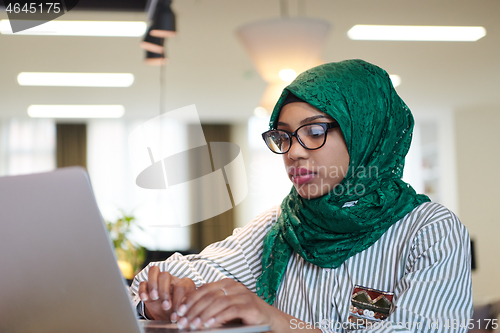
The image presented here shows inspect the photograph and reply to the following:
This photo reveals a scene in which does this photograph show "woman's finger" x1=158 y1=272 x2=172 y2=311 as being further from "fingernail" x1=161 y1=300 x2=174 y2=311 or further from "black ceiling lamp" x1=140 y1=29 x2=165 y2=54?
"black ceiling lamp" x1=140 y1=29 x2=165 y2=54

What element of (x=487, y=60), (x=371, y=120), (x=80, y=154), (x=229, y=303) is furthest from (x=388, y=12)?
(x=80, y=154)

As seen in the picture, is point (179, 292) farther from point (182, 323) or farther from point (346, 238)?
point (346, 238)

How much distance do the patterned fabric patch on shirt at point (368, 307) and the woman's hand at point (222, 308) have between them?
0.27 meters

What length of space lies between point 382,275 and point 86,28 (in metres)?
3.57

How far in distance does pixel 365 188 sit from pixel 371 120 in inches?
6.5

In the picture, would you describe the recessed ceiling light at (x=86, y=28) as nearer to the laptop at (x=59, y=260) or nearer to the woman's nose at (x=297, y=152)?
the woman's nose at (x=297, y=152)

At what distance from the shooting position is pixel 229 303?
2.40ft

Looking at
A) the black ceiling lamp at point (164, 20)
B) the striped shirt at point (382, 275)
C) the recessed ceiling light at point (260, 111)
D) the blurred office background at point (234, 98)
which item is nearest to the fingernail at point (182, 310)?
the striped shirt at point (382, 275)

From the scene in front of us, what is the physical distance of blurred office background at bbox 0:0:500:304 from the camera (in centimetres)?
383

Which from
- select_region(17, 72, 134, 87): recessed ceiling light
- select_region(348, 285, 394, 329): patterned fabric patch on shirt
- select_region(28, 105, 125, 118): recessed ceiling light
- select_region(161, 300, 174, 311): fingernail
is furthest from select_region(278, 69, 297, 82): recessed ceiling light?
select_region(28, 105, 125, 118): recessed ceiling light

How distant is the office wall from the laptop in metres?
7.44

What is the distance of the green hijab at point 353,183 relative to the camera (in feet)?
3.46

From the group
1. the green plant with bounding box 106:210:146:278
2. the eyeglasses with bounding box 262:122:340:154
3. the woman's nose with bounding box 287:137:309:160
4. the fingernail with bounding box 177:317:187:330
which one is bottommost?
the green plant with bounding box 106:210:146:278

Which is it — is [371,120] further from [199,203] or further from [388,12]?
[199,203]
